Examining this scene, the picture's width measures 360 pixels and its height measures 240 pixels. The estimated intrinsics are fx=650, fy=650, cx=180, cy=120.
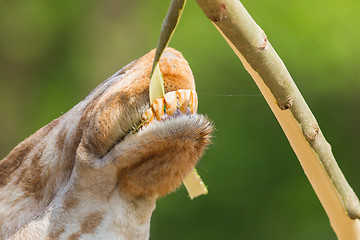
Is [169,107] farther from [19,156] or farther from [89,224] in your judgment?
[19,156]

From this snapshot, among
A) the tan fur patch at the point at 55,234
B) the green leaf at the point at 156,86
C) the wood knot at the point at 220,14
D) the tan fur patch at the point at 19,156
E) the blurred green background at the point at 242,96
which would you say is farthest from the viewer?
the blurred green background at the point at 242,96

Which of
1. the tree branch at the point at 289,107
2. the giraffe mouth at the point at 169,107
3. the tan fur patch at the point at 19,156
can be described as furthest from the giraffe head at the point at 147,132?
the tan fur patch at the point at 19,156

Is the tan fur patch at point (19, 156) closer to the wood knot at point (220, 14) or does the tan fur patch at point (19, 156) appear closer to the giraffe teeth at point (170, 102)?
the giraffe teeth at point (170, 102)

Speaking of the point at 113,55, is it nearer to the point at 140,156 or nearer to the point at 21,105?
the point at 21,105

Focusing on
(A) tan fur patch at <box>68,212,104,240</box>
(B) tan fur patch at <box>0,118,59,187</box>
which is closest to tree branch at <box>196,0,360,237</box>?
(A) tan fur patch at <box>68,212,104,240</box>

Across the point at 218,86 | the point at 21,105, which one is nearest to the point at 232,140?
the point at 218,86

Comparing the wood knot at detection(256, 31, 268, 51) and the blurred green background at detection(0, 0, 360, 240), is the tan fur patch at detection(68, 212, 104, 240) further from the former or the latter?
the blurred green background at detection(0, 0, 360, 240)
